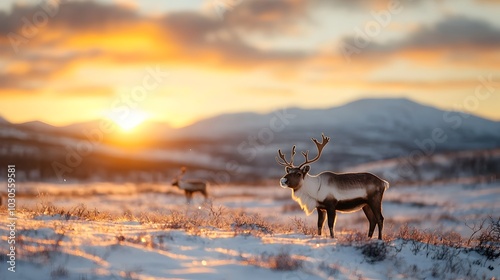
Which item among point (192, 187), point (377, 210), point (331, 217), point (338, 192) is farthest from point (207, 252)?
point (192, 187)

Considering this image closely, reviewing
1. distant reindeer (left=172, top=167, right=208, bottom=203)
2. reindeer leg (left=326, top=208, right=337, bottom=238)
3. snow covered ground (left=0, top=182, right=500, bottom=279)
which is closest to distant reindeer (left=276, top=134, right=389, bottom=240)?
reindeer leg (left=326, top=208, right=337, bottom=238)

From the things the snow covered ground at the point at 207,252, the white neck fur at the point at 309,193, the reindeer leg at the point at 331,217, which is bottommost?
the snow covered ground at the point at 207,252

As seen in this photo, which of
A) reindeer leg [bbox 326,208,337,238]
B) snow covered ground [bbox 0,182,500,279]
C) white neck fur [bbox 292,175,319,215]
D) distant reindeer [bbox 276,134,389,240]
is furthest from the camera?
white neck fur [bbox 292,175,319,215]

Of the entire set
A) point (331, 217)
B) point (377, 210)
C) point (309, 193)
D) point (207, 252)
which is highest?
point (309, 193)

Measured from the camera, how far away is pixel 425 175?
189 ft

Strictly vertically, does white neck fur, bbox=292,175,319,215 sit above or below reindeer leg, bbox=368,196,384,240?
above

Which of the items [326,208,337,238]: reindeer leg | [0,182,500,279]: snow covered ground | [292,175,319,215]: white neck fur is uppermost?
[292,175,319,215]: white neck fur

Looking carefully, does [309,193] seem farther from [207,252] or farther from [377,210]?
[207,252]

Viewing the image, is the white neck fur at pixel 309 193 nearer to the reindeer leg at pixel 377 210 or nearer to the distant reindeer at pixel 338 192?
the distant reindeer at pixel 338 192

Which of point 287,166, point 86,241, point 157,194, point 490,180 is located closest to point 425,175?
point 490,180

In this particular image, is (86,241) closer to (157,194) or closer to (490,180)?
(157,194)

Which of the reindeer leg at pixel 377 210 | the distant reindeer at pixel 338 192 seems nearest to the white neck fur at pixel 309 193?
the distant reindeer at pixel 338 192

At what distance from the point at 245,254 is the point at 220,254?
0.40 meters

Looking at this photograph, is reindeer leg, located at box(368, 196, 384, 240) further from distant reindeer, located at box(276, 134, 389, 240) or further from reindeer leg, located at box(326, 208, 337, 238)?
reindeer leg, located at box(326, 208, 337, 238)
